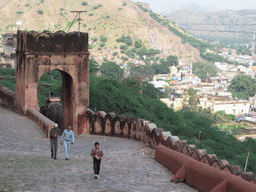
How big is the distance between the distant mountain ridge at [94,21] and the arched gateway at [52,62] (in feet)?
501

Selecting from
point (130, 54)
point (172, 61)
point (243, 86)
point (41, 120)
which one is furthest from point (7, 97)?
point (172, 61)

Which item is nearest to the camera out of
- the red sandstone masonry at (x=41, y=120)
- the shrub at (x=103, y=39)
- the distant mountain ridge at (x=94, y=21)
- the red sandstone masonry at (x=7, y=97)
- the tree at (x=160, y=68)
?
the red sandstone masonry at (x=41, y=120)

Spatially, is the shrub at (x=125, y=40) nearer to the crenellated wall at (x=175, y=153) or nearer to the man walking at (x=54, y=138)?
the crenellated wall at (x=175, y=153)

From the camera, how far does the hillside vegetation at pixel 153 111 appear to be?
84.6ft

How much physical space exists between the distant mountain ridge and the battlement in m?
153

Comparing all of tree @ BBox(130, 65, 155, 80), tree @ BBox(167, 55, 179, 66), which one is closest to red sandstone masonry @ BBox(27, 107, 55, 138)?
tree @ BBox(130, 65, 155, 80)

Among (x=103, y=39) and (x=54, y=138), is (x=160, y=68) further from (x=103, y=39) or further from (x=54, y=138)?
(x=54, y=138)

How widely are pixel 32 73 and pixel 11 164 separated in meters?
8.86

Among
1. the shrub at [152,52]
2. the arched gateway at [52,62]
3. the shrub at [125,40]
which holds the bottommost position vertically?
the arched gateway at [52,62]

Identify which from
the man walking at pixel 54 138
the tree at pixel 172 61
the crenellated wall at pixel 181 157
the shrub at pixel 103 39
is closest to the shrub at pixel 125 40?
the shrub at pixel 103 39

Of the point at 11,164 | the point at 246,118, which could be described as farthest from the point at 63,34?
the point at 246,118

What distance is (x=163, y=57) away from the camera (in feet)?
625

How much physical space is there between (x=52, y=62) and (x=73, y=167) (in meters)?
8.56

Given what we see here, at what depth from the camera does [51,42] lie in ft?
58.6
